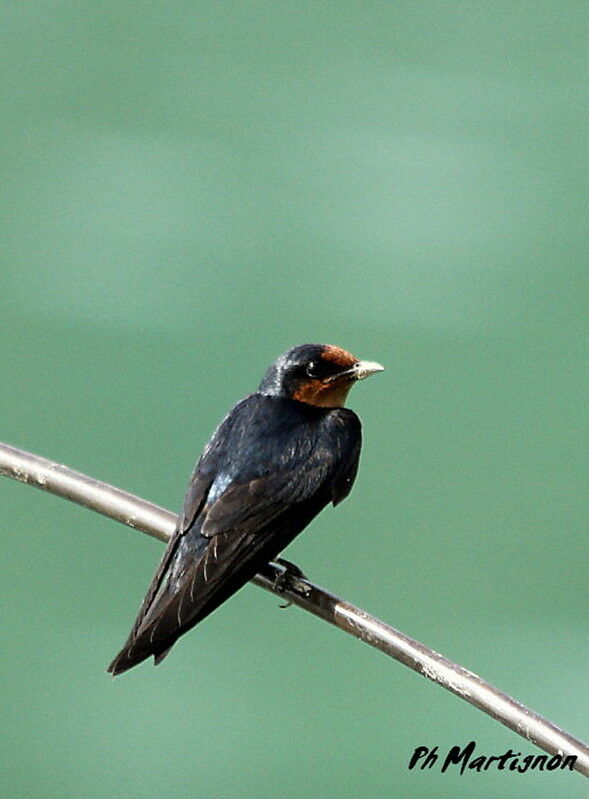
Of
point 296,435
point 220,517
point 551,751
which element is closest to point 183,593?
point 220,517

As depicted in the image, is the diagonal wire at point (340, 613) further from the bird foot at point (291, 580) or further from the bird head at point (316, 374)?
the bird head at point (316, 374)

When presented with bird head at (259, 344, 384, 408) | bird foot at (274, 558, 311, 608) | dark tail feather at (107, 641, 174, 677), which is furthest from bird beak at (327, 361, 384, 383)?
dark tail feather at (107, 641, 174, 677)

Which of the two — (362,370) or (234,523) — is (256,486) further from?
(362,370)

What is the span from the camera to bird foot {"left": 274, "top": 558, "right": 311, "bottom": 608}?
1663 mm

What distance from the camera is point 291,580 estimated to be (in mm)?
1718

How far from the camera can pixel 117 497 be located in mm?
1517

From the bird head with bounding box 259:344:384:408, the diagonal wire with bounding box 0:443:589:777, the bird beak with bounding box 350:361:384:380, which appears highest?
the bird beak with bounding box 350:361:384:380

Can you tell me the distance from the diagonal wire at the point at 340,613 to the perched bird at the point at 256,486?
56mm

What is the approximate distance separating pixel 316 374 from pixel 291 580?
37 centimetres

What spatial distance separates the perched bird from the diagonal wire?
0.06m

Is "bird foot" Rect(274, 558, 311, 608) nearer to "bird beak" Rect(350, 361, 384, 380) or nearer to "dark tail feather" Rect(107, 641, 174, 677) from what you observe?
"dark tail feather" Rect(107, 641, 174, 677)

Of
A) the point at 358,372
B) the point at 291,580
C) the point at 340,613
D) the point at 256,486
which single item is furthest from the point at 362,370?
the point at 340,613

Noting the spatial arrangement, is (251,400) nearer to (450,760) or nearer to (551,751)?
(450,760)

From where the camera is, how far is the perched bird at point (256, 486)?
166cm
